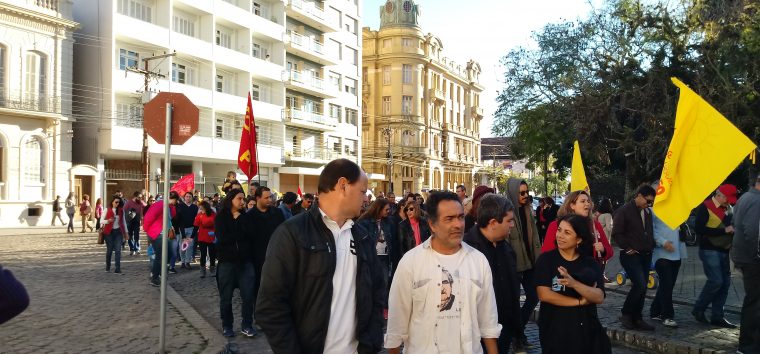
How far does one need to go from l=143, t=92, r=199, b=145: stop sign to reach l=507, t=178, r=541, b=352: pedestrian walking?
3.68 meters

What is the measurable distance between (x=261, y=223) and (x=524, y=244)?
3.14 meters

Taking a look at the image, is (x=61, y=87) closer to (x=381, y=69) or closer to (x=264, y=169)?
(x=264, y=169)

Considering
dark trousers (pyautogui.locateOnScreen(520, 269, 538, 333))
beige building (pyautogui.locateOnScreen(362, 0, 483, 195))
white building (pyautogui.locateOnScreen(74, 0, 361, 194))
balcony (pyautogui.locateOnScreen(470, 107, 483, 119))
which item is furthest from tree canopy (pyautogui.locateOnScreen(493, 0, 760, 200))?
balcony (pyautogui.locateOnScreen(470, 107, 483, 119))

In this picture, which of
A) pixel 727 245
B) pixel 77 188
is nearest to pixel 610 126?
pixel 727 245

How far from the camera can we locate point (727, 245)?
7613 mm

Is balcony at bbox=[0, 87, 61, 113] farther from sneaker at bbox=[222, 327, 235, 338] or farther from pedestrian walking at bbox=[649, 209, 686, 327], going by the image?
pedestrian walking at bbox=[649, 209, 686, 327]

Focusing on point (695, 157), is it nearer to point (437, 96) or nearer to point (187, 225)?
point (187, 225)

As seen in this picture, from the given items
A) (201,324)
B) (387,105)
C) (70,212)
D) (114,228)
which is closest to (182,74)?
(70,212)

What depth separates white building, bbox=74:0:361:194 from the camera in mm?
32031

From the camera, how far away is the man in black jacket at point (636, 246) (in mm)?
7371

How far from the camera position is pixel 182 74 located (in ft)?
118

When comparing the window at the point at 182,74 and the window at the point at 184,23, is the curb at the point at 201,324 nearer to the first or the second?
the window at the point at 182,74

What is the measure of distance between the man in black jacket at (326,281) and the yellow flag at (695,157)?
435 centimetres

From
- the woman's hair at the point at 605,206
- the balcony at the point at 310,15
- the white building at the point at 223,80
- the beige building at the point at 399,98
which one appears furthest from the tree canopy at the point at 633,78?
the beige building at the point at 399,98
